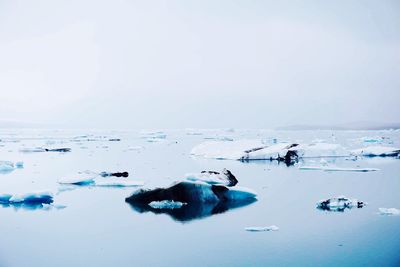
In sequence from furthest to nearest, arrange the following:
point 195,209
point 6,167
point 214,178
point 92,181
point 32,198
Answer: point 6,167 < point 92,181 < point 214,178 < point 32,198 < point 195,209

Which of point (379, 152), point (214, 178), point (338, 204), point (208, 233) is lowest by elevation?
point (208, 233)

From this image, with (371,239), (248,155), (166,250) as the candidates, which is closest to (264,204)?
(371,239)

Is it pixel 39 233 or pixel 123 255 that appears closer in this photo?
pixel 123 255

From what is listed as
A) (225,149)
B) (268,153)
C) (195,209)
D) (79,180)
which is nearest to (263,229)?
(195,209)

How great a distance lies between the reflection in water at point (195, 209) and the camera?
24.2 ft

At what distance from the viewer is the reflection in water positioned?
7.38 meters

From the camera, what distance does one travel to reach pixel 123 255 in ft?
17.9

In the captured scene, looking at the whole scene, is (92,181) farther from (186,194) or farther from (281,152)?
(281,152)

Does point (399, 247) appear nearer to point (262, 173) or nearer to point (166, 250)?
point (166, 250)

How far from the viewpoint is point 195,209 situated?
7.86 m

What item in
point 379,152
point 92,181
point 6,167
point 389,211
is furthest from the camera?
point 379,152

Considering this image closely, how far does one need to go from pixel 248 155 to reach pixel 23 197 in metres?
10.5

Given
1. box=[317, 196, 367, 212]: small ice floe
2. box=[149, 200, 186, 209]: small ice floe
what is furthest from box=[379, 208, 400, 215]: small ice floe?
box=[149, 200, 186, 209]: small ice floe

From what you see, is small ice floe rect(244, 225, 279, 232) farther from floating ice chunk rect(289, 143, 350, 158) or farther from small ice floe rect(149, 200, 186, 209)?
floating ice chunk rect(289, 143, 350, 158)
